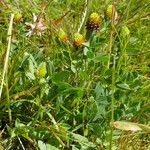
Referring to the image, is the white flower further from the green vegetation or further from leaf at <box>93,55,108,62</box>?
leaf at <box>93,55,108,62</box>

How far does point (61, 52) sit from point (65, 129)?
8.8 inches

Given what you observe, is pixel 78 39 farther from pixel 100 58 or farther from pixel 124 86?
pixel 124 86

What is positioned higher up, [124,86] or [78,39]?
[78,39]

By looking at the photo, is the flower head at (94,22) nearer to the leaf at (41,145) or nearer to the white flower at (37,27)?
the white flower at (37,27)

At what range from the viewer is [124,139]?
54.2 inches

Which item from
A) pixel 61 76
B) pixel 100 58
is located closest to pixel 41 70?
pixel 61 76

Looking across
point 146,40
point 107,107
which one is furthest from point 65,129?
point 146,40

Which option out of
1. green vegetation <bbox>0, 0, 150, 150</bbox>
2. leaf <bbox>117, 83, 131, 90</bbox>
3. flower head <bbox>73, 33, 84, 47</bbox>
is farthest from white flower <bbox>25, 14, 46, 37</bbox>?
leaf <bbox>117, 83, 131, 90</bbox>

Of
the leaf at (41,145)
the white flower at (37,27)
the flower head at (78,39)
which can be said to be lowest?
the leaf at (41,145)

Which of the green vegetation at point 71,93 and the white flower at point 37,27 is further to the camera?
the white flower at point 37,27

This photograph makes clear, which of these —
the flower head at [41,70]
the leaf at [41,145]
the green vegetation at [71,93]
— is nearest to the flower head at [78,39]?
the green vegetation at [71,93]

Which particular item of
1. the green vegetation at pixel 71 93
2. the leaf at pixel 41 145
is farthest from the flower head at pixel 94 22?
the leaf at pixel 41 145

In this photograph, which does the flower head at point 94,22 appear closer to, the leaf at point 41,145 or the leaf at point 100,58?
the leaf at point 100,58

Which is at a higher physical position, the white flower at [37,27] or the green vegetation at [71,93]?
the white flower at [37,27]
